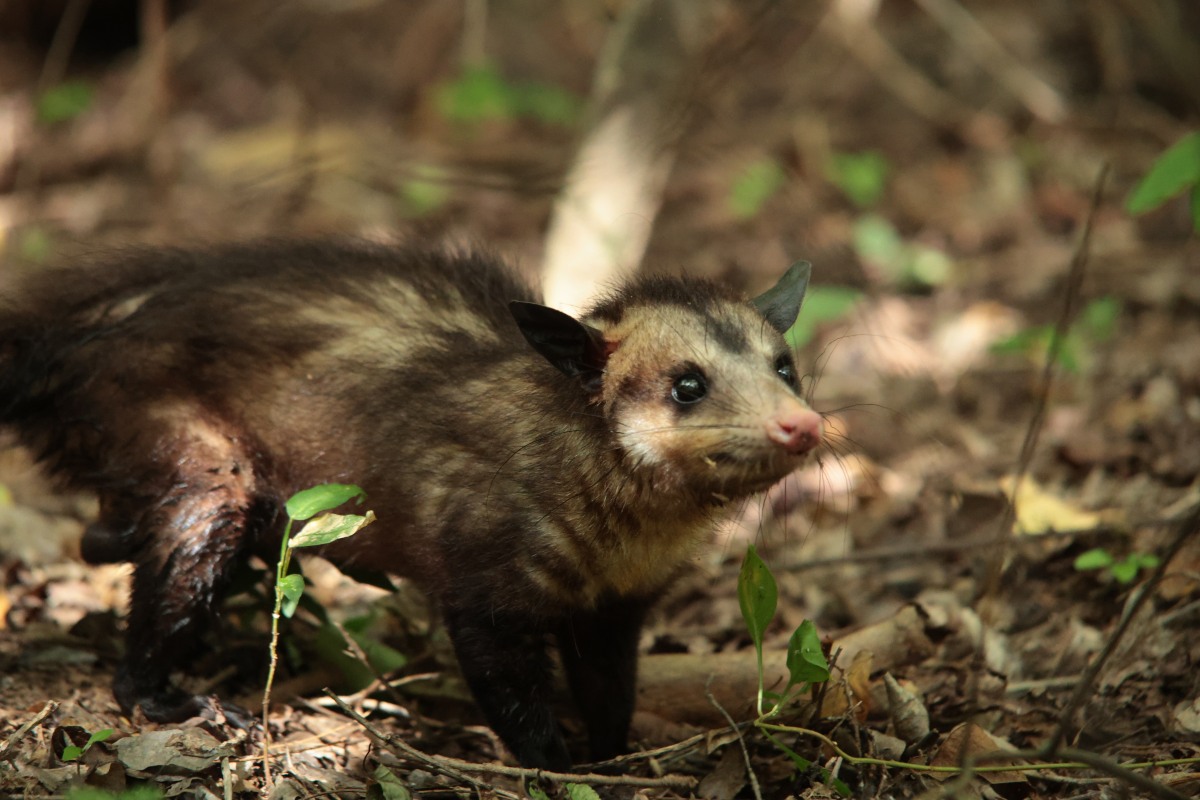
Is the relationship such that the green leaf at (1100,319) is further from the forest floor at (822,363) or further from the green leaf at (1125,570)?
the green leaf at (1125,570)

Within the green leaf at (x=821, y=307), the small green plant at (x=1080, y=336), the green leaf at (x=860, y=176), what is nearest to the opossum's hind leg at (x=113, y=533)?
the green leaf at (x=821, y=307)

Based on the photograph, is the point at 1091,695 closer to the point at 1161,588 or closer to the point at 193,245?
the point at 1161,588

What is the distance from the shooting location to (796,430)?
13.9 ft

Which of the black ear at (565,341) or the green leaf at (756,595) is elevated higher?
the black ear at (565,341)

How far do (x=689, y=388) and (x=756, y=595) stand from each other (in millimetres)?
870

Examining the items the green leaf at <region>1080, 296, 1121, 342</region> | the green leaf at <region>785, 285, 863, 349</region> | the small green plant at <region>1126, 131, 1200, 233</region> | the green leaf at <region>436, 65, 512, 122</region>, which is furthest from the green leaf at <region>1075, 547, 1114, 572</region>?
the green leaf at <region>436, 65, 512, 122</region>

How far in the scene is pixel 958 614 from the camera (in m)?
5.92

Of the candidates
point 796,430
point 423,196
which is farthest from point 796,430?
point 423,196

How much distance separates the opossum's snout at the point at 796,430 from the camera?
4.22 meters

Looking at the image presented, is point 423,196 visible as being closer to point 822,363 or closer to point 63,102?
point 63,102

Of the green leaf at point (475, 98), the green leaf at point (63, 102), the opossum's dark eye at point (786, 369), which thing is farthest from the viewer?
the green leaf at point (63, 102)

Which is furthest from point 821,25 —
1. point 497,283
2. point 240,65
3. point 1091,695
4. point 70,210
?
point 1091,695

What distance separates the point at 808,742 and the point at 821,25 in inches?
438

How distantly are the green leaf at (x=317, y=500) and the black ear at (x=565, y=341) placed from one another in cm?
92
